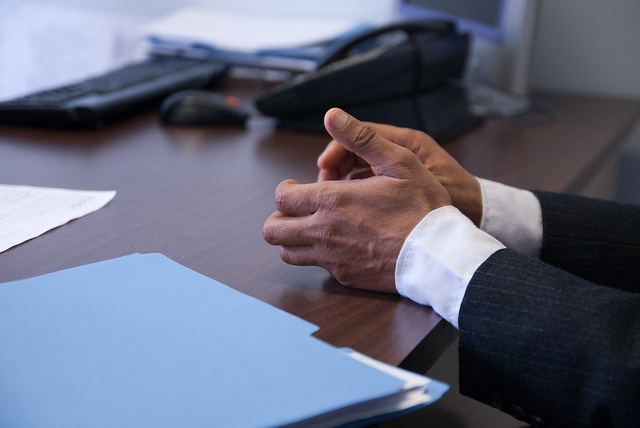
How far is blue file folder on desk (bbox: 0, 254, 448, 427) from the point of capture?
0.37 meters

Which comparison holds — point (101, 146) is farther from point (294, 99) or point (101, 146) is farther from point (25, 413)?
point (25, 413)

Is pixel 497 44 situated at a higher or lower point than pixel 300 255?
higher

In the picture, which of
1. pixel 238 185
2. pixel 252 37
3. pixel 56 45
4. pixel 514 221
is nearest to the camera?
pixel 514 221

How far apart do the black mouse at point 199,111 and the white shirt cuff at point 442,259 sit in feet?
1.97

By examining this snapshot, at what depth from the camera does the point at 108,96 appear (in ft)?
3.48

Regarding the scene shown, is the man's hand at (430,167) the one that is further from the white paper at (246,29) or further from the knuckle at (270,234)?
the white paper at (246,29)

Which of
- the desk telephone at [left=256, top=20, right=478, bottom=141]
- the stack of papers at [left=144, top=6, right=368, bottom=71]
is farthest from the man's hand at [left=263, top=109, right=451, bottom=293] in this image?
the stack of papers at [left=144, top=6, right=368, bottom=71]

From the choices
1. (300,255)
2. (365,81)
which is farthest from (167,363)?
(365,81)

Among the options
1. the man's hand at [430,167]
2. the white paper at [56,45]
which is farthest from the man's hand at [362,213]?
the white paper at [56,45]

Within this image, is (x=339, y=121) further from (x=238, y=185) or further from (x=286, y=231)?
(x=238, y=185)

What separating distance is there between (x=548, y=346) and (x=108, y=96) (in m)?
0.84

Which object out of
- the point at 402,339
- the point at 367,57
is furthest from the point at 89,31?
the point at 402,339

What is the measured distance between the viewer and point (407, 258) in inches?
21.6

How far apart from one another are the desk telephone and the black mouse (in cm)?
6
